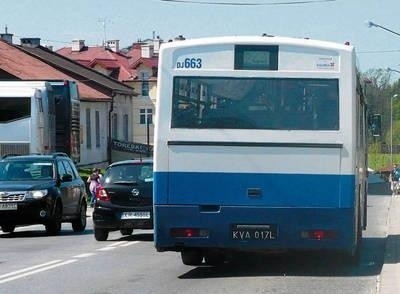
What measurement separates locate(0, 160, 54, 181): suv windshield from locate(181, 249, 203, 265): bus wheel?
30.5ft

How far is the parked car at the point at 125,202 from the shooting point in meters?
21.0

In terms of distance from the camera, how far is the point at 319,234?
13898mm

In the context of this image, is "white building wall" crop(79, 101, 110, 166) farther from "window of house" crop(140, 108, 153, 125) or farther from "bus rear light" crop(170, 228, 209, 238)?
"bus rear light" crop(170, 228, 209, 238)

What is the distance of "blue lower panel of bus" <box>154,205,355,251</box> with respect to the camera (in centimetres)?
1384

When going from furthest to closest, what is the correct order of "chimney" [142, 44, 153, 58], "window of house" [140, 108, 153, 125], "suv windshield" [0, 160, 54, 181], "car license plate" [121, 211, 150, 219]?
1. "chimney" [142, 44, 153, 58]
2. "window of house" [140, 108, 153, 125]
3. "suv windshield" [0, 160, 54, 181]
4. "car license plate" [121, 211, 150, 219]

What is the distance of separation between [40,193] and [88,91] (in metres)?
50.1

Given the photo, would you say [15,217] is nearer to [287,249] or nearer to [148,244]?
[148,244]

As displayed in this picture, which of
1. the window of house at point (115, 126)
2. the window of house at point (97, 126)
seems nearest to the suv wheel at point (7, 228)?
the window of house at point (97, 126)

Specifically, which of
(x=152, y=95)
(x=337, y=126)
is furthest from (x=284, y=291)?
(x=152, y=95)

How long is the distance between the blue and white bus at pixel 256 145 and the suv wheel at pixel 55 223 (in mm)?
10418

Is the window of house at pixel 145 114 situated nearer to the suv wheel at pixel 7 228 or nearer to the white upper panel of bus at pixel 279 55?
the suv wheel at pixel 7 228

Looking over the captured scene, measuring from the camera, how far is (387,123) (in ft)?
396

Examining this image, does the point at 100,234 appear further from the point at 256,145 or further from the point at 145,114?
the point at 145,114

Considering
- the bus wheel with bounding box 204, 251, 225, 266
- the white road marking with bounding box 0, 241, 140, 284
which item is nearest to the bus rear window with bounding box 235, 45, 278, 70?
the bus wheel with bounding box 204, 251, 225, 266
